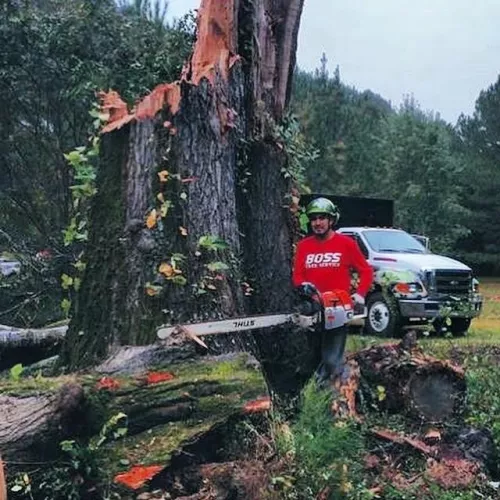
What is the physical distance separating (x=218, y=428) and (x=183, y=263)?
1.65m

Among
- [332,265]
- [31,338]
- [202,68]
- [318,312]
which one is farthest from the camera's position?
[31,338]

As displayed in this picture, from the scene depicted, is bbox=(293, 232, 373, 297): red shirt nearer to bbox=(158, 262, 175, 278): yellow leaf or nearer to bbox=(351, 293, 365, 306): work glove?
bbox=(351, 293, 365, 306): work glove

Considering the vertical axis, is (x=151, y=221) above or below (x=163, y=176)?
below

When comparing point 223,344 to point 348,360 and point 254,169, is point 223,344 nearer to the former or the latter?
point 348,360

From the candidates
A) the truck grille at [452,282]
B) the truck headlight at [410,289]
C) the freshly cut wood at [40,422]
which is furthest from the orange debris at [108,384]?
the truck grille at [452,282]

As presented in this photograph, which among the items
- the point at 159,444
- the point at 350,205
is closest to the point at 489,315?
the point at 350,205

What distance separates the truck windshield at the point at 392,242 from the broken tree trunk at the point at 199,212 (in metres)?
8.79

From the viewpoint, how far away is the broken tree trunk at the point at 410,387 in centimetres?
638

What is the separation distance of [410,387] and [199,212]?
6.94 feet

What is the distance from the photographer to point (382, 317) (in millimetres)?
14336

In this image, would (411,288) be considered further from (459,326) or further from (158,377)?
(158,377)

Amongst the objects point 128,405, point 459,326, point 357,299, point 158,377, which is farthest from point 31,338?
point 459,326

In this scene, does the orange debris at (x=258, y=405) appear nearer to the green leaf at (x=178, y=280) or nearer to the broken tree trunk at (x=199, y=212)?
the broken tree trunk at (x=199, y=212)

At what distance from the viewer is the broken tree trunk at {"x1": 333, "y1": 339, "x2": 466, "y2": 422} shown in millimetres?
6383
